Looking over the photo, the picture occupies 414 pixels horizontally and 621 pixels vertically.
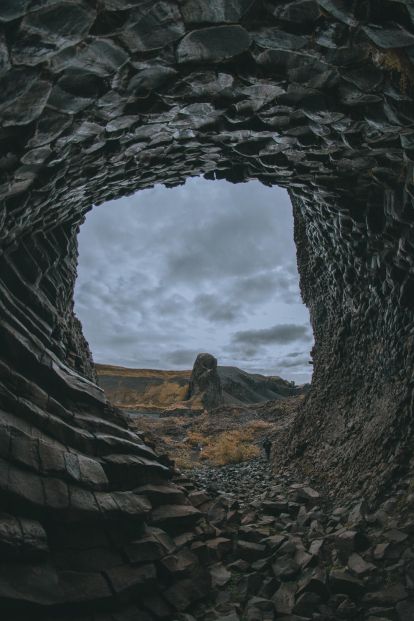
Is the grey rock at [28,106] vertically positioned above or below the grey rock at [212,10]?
below

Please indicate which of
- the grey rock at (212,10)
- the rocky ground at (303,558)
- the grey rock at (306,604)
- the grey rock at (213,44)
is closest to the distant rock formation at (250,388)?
the rocky ground at (303,558)

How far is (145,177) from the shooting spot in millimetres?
7531

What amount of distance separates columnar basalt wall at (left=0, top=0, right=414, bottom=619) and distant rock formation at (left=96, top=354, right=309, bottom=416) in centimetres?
3395

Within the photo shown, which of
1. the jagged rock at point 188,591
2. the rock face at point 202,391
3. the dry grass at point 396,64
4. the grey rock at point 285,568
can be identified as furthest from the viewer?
the rock face at point 202,391

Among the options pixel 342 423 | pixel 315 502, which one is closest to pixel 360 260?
pixel 342 423

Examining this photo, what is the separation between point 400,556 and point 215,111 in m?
8.72

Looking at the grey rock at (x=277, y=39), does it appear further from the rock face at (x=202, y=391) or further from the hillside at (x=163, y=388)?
the hillside at (x=163, y=388)

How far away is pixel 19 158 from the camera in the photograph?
13.5 feet

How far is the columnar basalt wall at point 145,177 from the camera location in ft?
10.5

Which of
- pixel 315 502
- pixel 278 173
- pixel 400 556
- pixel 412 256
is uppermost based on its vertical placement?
pixel 278 173

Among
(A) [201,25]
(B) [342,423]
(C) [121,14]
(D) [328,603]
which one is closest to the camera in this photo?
(C) [121,14]

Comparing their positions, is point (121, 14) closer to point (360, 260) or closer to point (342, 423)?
point (360, 260)

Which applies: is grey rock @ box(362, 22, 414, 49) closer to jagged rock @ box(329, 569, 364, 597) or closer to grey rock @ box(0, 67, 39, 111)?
grey rock @ box(0, 67, 39, 111)

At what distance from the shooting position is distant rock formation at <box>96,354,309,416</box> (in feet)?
150
